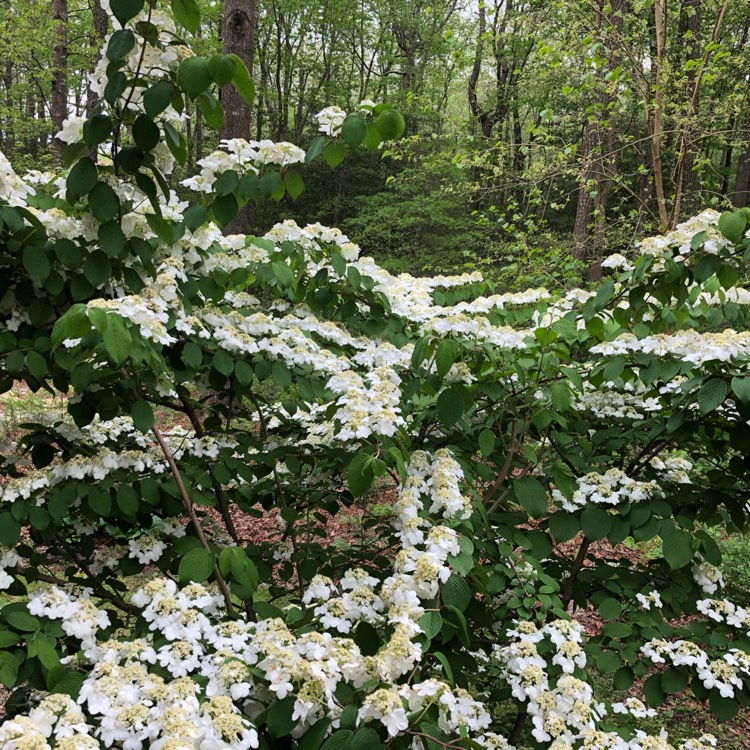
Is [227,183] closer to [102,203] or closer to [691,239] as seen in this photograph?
[102,203]

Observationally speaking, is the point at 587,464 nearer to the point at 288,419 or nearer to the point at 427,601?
the point at 427,601

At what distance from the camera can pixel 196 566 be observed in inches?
52.7

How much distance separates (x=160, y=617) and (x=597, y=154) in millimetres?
5461

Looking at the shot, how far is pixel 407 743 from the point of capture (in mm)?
923

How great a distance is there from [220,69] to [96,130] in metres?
0.32

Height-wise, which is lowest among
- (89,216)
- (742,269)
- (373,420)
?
(373,420)

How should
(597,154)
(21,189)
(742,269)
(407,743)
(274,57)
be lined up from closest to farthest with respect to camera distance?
(407,743) → (21,189) → (742,269) → (597,154) → (274,57)

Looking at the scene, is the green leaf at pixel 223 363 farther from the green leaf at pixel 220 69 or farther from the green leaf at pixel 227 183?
the green leaf at pixel 220 69

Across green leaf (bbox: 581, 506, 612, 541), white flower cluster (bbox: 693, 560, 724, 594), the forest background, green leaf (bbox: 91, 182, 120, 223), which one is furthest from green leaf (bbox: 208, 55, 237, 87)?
the forest background

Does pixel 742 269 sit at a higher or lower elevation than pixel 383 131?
lower

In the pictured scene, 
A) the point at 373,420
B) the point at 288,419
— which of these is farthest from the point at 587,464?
the point at 288,419

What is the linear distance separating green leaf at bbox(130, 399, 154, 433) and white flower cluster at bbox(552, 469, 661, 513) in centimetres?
117

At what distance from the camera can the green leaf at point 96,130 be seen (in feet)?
4.15

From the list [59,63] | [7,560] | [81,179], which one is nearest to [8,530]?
[7,560]
